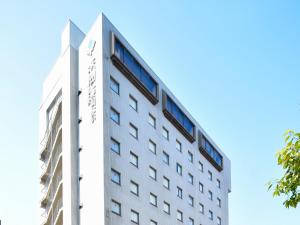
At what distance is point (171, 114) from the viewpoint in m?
50.2

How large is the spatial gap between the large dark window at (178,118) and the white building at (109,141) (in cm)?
11

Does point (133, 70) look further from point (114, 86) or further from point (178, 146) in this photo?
point (178, 146)

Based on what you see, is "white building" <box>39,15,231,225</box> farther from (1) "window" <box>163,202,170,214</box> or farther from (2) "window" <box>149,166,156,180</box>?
(2) "window" <box>149,166,156,180</box>

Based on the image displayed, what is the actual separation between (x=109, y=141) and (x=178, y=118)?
1504 cm

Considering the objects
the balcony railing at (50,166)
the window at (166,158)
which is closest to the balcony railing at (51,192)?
the balcony railing at (50,166)

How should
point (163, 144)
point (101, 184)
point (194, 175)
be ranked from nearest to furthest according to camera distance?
point (101, 184) → point (163, 144) → point (194, 175)

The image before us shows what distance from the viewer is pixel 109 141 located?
3862cm

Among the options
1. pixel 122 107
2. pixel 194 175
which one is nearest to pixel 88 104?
pixel 122 107

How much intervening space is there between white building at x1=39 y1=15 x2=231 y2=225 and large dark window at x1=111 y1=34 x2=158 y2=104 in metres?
0.08

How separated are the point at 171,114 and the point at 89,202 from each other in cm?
1490

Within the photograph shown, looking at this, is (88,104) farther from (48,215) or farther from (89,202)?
(48,215)

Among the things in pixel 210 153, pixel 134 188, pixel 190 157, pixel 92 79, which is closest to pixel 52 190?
pixel 134 188

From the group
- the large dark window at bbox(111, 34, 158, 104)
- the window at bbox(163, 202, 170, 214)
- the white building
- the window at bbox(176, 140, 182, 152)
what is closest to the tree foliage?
the white building

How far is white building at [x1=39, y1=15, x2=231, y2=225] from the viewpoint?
38.5 metres
